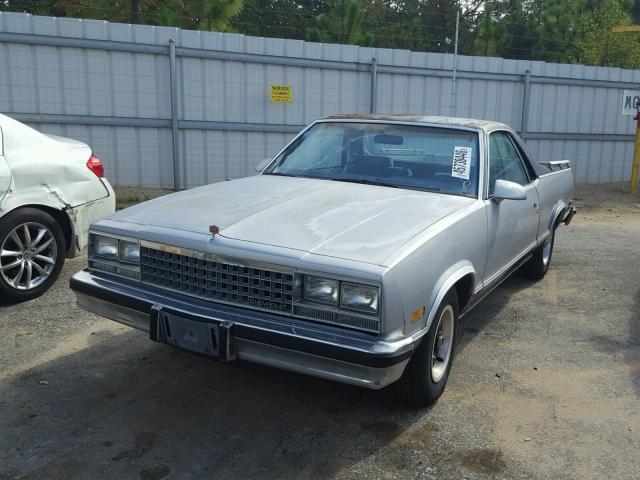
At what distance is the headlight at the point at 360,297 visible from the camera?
281 centimetres

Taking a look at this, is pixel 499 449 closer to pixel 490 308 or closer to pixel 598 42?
pixel 490 308

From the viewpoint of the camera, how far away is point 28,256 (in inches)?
195

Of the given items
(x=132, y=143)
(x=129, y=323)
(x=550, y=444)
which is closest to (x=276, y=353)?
(x=129, y=323)

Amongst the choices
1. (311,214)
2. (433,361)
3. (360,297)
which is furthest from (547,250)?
(360,297)

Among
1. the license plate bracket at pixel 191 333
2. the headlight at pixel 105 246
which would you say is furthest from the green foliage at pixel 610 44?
the license plate bracket at pixel 191 333

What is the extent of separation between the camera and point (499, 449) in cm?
315

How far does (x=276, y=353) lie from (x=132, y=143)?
7.50m

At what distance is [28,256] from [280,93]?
20.0ft

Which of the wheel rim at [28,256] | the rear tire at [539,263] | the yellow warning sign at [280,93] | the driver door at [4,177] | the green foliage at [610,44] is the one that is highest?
the green foliage at [610,44]

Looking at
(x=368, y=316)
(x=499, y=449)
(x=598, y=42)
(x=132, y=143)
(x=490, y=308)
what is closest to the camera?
(x=368, y=316)

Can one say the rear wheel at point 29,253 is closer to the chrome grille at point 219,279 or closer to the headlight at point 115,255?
the headlight at point 115,255

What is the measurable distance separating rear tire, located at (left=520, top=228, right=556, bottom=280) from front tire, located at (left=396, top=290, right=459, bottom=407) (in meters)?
2.64

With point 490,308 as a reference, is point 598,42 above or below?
above

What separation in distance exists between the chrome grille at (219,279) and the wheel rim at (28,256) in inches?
79.8
